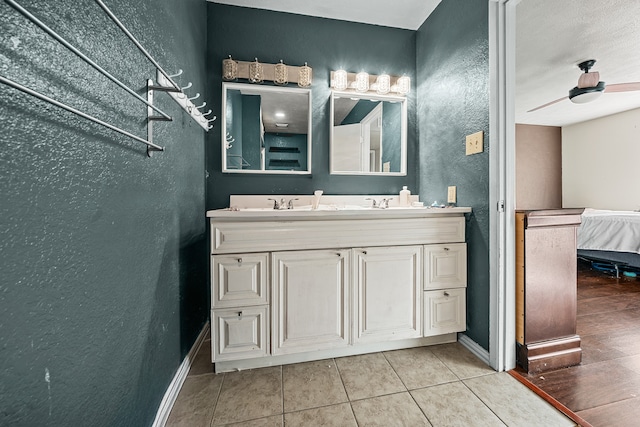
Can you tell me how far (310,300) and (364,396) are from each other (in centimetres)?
50

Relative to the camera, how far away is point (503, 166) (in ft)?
4.42

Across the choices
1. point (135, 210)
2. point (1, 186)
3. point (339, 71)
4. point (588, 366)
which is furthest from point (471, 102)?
point (1, 186)

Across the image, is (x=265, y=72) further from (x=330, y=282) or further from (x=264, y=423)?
(x=264, y=423)

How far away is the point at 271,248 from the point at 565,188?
20.7ft

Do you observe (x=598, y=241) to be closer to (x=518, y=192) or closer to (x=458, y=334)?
(x=518, y=192)

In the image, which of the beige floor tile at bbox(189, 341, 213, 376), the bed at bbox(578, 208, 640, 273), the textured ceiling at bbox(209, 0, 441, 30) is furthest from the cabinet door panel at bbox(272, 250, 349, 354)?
the bed at bbox(578, 208, 640, 273)

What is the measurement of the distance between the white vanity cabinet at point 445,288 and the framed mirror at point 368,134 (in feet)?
2.52

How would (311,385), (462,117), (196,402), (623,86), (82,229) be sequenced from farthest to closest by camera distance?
(623,86), (462,117), (311,385), (196,402), (82,229)

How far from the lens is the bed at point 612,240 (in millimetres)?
2908

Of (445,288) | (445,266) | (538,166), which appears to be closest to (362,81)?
(445,266)

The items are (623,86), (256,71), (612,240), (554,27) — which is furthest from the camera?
(612,240)

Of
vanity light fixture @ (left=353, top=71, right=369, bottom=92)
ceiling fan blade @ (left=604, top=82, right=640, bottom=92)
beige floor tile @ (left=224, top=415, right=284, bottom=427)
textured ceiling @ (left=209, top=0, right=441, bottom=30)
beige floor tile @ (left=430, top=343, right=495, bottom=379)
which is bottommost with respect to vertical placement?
beige floor tile @ (left=224, top=415, right=284, bottom=427)

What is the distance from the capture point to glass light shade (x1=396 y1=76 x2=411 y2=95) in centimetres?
201

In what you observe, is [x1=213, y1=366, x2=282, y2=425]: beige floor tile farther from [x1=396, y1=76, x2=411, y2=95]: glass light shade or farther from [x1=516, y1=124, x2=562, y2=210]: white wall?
[x1=516, y1=124, x2=562, y2=210]: white wall
